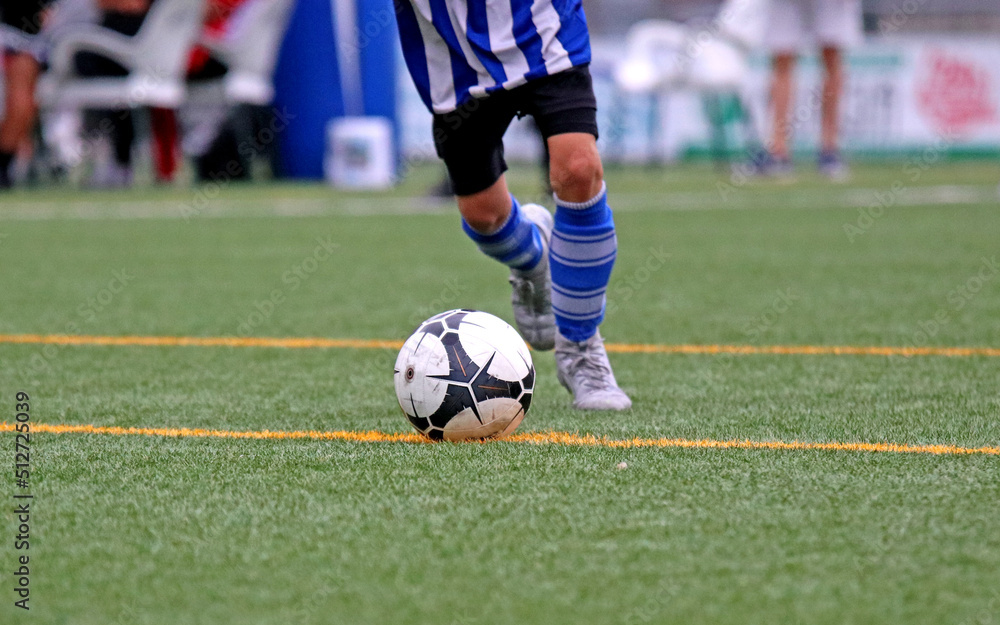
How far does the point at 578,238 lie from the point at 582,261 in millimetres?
57

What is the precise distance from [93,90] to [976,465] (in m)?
11.6

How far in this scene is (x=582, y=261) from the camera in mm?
3221

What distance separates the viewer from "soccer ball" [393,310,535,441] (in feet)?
9.02

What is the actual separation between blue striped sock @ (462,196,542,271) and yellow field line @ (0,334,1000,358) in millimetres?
659

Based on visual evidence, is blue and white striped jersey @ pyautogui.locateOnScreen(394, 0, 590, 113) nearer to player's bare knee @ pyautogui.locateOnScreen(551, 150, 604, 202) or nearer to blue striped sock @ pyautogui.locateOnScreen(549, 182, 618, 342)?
player's bare knee @ pyautogui.locateOnScreen(551, 150, 604, 202)

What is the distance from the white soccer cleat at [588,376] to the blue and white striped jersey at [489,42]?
0.66 metres

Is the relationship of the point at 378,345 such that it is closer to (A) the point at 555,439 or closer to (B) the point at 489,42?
(B) the point at 489,42

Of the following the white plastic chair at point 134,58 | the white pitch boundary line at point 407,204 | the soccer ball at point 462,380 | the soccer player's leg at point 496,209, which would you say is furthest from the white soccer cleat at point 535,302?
the white plastic chair at point 134,58

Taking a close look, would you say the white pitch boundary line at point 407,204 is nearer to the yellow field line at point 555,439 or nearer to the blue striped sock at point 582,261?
the blue striped sock at point 582,261

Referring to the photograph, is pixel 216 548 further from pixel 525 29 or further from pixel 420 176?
pixel 420 176

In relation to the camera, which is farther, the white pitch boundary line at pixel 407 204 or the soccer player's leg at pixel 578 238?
the white pitch boundary line at pixel 407 204

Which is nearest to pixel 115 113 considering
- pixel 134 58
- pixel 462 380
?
pixel 134 58

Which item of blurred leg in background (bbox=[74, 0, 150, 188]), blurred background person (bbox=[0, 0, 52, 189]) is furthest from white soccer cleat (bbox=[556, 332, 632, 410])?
blurred leg in background (bbox=[74, 0, 150, 188])

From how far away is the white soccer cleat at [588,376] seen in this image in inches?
125
